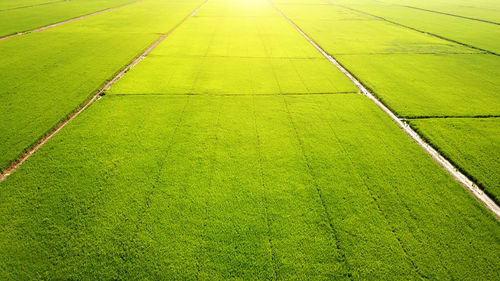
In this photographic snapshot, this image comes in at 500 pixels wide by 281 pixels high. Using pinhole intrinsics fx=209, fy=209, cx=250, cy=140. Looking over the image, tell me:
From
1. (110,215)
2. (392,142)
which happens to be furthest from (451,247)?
(110,215)

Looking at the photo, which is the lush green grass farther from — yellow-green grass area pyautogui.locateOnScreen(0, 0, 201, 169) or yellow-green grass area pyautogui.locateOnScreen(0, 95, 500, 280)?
yellow-green grass area pyautogui.locateOnScreen(0, 0, 201, 169)

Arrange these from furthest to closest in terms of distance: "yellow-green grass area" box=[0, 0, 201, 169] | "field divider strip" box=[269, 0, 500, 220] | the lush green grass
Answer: the lush green grass < "yellow-green grass area" box=[0, 0, 201, 169] < "field divider strip" box=[269, 0, 500, 220]

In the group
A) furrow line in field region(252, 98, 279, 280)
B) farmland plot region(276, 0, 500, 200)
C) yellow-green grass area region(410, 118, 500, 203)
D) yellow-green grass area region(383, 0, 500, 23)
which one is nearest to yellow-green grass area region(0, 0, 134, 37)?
furrow line in field region(252, 98, 279, 280)

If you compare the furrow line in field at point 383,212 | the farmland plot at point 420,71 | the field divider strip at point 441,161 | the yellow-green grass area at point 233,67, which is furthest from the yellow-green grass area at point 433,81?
the furrow line in field at point 383,212

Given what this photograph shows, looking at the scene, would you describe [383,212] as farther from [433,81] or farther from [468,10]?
[468,10]

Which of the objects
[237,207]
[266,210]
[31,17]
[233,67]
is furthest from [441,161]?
[31,17]
